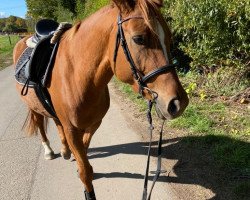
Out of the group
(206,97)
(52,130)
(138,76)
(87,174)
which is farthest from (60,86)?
(206,97)

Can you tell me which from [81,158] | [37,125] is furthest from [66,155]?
[81,158]

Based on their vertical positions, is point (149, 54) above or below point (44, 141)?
above

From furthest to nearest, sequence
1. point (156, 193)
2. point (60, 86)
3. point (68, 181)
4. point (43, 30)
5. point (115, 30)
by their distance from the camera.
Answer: point (43, 30) < point (68, 181) < point (156, 193) < point (60, 86) < point (115, 30)

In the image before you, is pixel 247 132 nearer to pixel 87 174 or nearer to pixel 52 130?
pixel 87 174

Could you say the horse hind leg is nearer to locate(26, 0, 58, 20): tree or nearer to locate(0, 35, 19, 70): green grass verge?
locate(0, 35, 19, 70): green grass verge

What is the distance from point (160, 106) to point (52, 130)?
422cm

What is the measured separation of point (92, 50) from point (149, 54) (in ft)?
2.41

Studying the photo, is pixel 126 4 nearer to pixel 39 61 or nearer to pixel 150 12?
pixel 150 12

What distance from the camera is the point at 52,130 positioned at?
6238 millimetres

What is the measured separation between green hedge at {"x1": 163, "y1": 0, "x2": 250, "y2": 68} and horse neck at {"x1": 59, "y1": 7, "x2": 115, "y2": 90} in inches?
103

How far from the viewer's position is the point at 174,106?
2295 mm

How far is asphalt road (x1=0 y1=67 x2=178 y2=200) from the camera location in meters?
3.90

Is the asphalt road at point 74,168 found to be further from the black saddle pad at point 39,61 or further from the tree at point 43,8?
the tree at point 43,8

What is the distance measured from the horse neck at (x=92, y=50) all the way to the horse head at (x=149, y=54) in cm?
26
